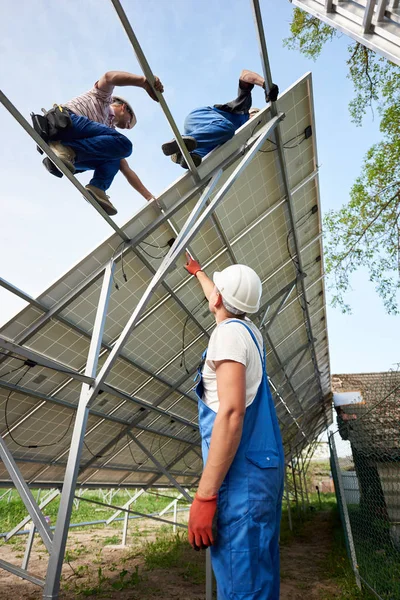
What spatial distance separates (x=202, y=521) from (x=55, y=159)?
3046mm

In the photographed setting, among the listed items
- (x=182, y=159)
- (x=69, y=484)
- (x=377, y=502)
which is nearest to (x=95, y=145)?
(x=182, y=159)

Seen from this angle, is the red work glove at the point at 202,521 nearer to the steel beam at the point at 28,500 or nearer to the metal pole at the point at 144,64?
the steel beam at the point at 28,500

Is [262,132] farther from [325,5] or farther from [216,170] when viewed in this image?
[325,5]

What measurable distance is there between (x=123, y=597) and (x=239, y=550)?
7936 millimetres

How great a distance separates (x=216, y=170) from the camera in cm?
516

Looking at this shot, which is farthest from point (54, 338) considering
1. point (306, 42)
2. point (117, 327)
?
point (306, 42)

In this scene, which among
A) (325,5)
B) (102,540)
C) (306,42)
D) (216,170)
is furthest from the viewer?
(102,540)

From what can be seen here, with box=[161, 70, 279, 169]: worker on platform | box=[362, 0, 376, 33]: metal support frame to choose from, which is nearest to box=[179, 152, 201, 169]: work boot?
box=[161, 70, 279, 169]: worker on platform

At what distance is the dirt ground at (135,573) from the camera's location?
26.3ft

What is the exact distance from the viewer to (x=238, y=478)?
5.89 ft

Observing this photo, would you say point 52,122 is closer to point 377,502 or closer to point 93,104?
point 93,104

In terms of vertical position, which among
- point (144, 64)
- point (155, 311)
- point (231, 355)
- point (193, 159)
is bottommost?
point (231, 355)

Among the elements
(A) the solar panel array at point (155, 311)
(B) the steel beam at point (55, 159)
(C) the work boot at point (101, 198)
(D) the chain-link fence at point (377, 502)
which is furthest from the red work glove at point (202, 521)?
(D) the chain-link fence at point (377, 502)

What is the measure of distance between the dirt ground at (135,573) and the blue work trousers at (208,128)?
754 cm
